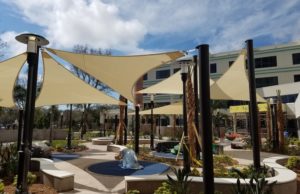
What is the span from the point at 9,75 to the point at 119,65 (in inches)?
156

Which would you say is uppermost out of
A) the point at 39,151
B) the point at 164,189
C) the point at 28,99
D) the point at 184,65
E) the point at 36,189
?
the point at 184,65

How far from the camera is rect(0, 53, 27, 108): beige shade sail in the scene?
8828 mm

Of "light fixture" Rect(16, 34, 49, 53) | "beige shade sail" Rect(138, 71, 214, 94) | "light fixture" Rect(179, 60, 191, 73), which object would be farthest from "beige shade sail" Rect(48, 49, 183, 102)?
"beige shade sail" Rect(138, 71, 214, 94)

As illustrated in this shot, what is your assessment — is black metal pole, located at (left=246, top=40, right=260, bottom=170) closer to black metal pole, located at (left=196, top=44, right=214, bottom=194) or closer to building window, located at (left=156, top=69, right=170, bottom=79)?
black metal pole, located at (left=196, top=44, right=214, bottom=194)

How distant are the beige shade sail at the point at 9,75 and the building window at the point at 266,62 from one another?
33022mm

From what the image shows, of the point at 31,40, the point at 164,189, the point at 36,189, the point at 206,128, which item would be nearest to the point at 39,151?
the point at 36,189

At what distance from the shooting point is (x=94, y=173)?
8.57 m

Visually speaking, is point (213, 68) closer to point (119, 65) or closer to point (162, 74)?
point (162, 74)

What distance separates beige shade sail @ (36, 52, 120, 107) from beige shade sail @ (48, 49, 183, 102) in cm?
119

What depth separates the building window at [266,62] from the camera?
35.8 m

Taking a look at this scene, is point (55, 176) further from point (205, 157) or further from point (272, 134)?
point (272, 134)

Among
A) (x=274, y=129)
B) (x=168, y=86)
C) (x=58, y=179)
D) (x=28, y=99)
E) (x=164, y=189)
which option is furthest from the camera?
(x=168, y=86)

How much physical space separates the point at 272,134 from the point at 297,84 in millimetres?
15655

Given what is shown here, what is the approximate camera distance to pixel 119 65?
29.3ft
